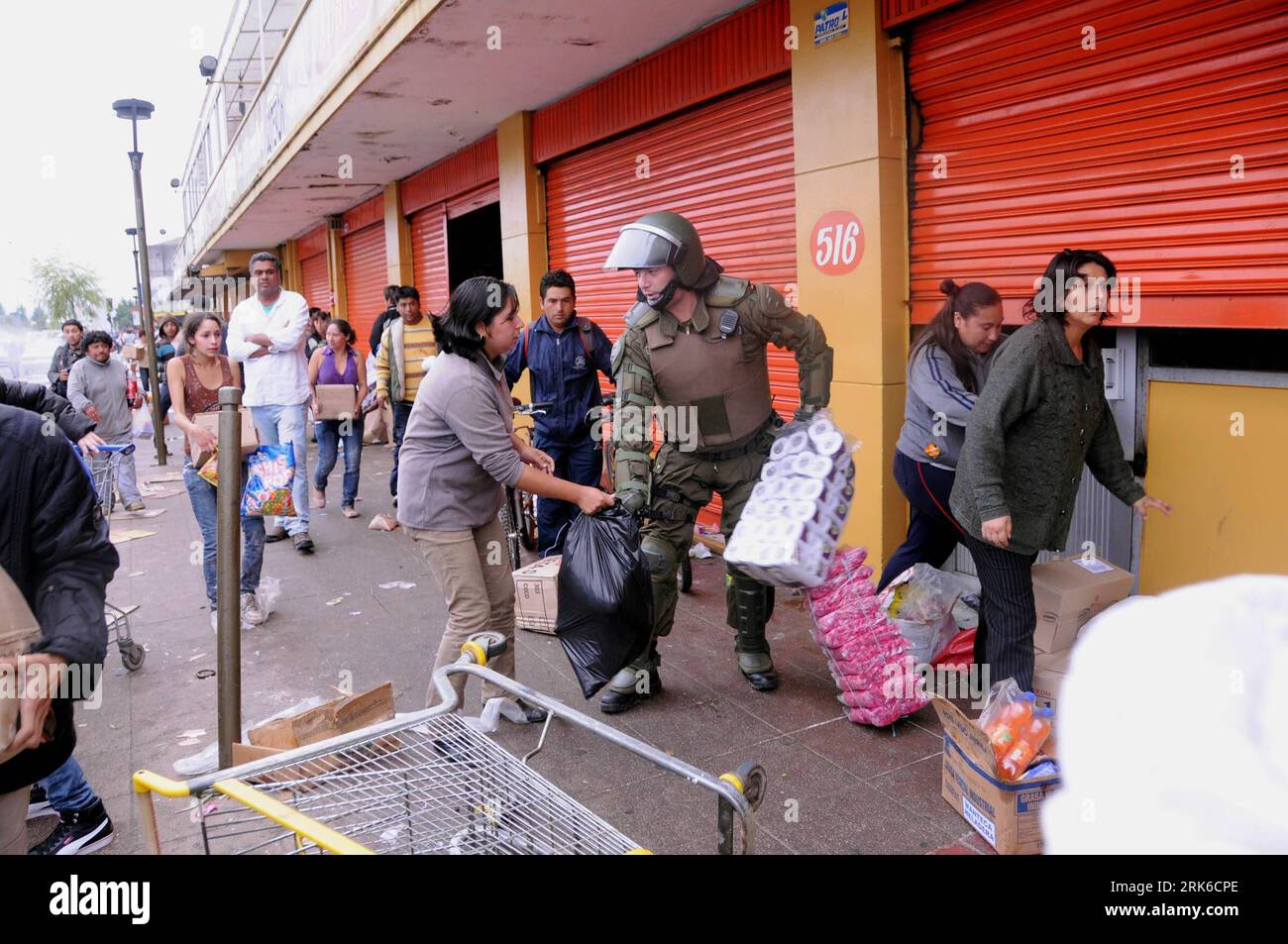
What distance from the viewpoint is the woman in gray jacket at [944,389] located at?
14.3 feet

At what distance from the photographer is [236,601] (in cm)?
304

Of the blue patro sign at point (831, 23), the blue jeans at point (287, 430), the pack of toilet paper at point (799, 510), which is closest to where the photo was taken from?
the pack of toilet paper at point (799, 510)

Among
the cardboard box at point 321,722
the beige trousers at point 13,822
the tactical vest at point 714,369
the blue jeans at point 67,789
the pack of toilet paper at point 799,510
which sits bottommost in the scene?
the blue jeans at point 67,789

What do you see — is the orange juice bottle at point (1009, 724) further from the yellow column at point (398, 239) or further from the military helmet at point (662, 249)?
the yellow column at point (398, 239)

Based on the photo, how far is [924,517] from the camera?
465 cm

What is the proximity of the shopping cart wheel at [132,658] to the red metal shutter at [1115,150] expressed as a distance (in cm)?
487

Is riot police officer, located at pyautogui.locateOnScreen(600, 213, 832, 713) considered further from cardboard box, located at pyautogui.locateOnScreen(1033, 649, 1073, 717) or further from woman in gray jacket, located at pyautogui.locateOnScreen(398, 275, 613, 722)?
cardboard box, located at pyautogui.locateOnScreen(1033, 649, 1073, 717)

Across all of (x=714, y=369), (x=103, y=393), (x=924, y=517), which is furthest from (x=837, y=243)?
(x=103, y=393)

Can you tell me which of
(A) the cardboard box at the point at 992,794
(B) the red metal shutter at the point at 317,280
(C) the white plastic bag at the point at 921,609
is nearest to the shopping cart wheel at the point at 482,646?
(A) the cardboard box at the point at 992,794

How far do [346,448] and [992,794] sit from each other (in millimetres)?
7255

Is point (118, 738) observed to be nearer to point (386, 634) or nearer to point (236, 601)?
point (386, 634)

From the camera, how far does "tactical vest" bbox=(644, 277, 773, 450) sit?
4355mm

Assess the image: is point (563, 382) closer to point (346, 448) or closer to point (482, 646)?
point (346, 448)
